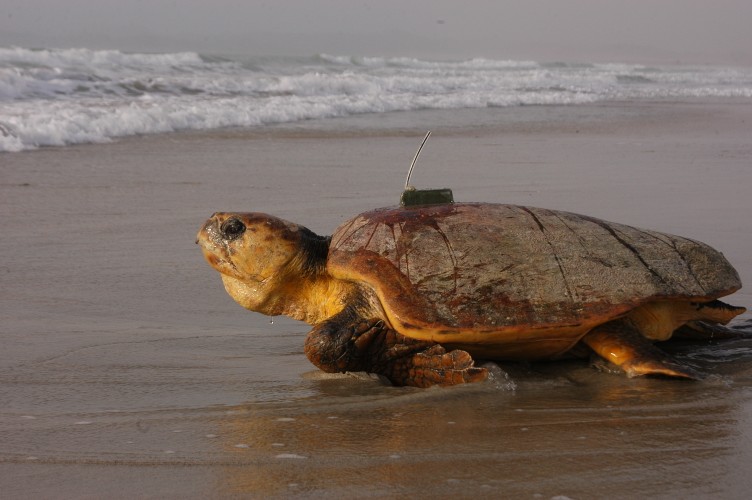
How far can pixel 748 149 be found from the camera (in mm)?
11234

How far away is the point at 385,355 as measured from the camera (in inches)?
137

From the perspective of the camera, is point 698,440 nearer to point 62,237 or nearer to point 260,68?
point 62,237

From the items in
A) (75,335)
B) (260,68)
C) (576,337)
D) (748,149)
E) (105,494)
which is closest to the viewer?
(105,494)

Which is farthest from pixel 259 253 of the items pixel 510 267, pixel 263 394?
pixel 510 267

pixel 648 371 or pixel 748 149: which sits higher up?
pixel 748 149

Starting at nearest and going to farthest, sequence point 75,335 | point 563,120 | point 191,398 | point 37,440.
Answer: point 37,440, point 191,398, point 75,335, point 563,120

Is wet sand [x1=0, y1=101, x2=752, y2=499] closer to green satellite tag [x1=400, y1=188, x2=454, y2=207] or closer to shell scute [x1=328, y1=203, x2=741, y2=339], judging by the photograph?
shell scute [x1=328, y1=203, x2=741, y2=339]

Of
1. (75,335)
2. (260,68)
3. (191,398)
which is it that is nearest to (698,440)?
(191,398)

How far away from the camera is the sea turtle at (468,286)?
11.2ft

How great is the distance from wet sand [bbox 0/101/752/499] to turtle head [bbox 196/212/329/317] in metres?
0.35

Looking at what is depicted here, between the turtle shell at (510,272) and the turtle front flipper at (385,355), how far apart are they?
0.22 feet

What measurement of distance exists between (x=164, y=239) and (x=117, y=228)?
0.51 meters

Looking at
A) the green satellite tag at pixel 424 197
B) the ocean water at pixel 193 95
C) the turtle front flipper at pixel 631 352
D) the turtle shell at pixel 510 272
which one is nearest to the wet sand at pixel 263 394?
the turtle front flipper at pixel 631 352

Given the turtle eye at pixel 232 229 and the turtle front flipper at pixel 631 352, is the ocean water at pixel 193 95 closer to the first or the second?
the turtle eye at pixel 232 229
